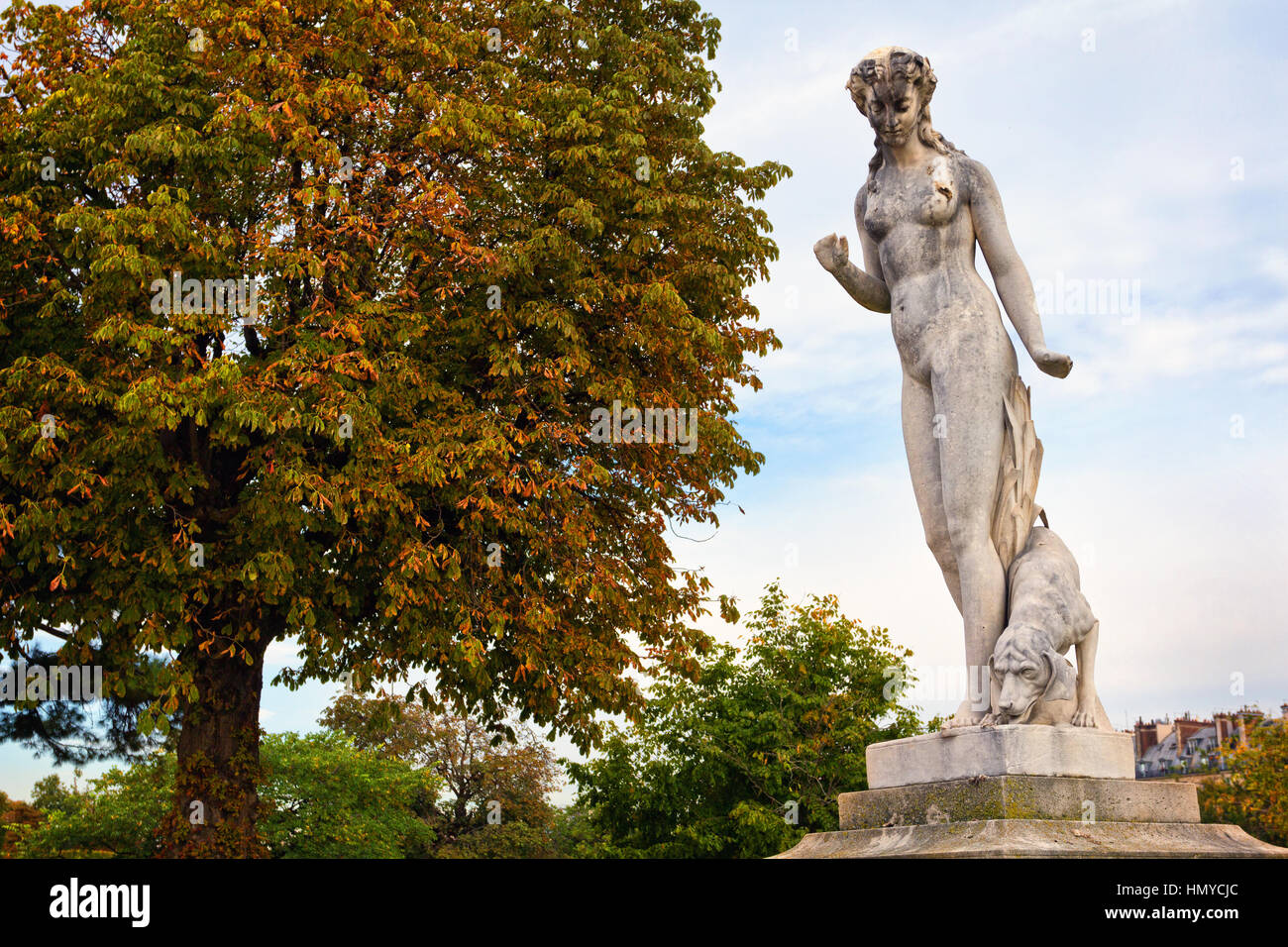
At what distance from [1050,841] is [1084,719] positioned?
0.92m

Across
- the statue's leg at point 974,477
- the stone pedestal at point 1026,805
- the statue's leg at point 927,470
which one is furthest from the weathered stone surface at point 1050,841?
the statue's leg at point 927,470

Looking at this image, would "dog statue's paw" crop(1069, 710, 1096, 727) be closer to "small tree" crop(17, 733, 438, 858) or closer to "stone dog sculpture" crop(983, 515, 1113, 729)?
"stone dog sculpture" crop(983, 515, 1113, 729)

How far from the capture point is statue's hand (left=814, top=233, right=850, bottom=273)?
263 inches

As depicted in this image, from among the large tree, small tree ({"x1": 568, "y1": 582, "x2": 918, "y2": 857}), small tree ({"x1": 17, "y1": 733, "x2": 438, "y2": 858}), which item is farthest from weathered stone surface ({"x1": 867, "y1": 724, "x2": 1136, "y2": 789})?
small tree ({"x1": 17, "y1": 733, "x2": 438, "y2": 858})

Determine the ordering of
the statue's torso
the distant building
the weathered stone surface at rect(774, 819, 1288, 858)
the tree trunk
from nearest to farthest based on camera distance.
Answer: the weathered stone surface at rect(774, 819, 1288, 858)
the statue's torso
the tree trunk
the distant building

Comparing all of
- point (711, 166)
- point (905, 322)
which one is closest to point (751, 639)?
point (711, 166)

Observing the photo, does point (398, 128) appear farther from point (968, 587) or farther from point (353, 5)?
point (968, 587)

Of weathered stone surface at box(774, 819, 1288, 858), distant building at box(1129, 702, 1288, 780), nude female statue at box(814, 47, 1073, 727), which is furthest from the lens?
distant building at box(1129, 702, 1288, 780)

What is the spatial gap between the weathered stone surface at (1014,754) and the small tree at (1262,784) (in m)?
28.8

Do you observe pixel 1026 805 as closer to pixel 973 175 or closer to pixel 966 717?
pixel 966 717

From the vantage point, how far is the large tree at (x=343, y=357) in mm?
13625

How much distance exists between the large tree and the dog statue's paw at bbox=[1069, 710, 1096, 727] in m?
8.94
